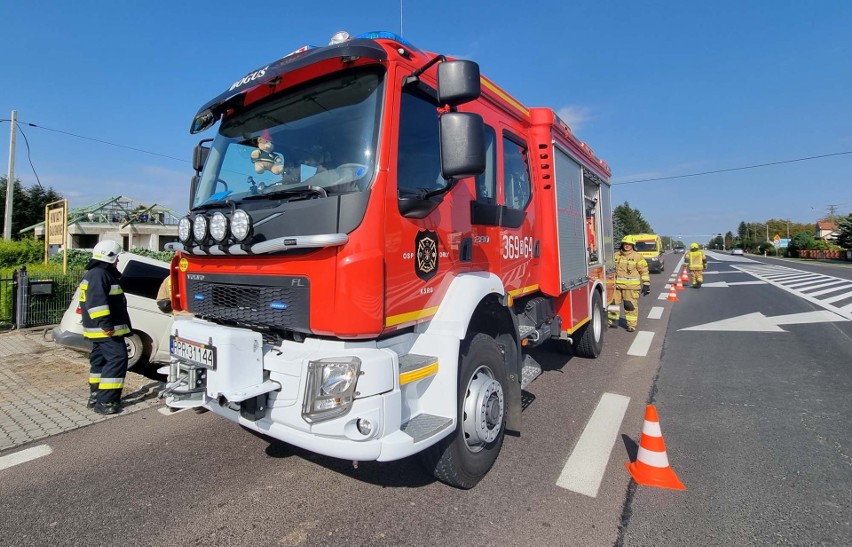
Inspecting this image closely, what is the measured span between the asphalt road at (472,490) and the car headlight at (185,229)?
5.39 ft

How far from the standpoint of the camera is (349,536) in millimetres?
2355

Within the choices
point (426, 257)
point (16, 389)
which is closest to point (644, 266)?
point (426, 257)

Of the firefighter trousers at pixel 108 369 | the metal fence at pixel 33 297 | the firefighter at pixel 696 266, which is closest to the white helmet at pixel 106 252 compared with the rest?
the firefighter trousers at pixel 108 369

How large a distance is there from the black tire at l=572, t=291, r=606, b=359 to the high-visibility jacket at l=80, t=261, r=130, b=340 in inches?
215

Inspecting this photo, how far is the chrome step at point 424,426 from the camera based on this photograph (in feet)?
7.47

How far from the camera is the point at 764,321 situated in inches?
345

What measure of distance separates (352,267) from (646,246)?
2649cm

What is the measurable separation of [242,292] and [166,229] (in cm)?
3251

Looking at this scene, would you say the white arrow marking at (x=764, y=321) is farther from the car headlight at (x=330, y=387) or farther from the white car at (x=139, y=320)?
the white car at (x=139, y=320)

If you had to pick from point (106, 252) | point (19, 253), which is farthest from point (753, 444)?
point (19, 253)

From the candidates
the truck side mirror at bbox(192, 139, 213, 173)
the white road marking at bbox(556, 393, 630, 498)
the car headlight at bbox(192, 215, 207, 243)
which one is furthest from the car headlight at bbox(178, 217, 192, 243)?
the white road marking at bbox(556, 393, 630, 498)

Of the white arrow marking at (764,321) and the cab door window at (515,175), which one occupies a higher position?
the cab door window at (515,175)

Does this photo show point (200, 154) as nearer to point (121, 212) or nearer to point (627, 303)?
point (627, 303)

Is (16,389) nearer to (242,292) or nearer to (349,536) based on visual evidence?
(242,292)
